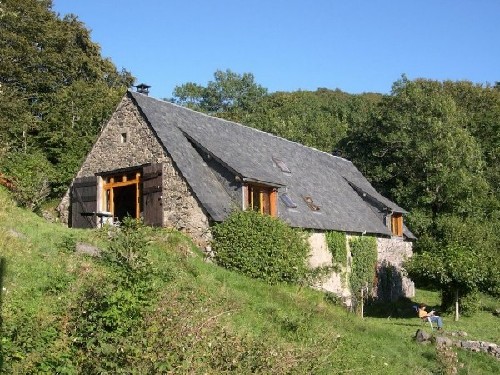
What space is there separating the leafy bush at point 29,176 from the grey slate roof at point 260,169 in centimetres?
452

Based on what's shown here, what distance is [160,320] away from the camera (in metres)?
7.25

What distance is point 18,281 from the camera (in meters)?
9.90

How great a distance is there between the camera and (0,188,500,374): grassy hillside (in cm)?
700

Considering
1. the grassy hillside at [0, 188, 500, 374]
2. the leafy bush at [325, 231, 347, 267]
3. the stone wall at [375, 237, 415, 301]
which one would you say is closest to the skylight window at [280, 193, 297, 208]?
the leafy bush at [325, 231, 347, 267]

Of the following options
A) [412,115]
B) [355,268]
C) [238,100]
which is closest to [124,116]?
[355,268]

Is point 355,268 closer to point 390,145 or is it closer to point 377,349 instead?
point 377,349

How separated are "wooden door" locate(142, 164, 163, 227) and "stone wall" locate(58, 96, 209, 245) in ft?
0.56

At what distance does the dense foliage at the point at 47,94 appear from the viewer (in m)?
30.9

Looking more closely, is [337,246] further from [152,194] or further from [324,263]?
[152,194]

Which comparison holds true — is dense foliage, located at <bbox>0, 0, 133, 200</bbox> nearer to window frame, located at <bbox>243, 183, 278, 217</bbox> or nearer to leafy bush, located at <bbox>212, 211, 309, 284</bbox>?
window frame, located at <bbox>243, 183, 278, 217</bbox>

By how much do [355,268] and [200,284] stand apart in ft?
38.3

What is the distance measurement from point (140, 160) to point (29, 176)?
6963mm

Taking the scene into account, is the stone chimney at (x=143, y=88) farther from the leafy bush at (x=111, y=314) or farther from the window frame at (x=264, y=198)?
the leafy bush at (x=111, y=314)

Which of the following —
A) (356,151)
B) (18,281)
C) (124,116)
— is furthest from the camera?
(356,151)
